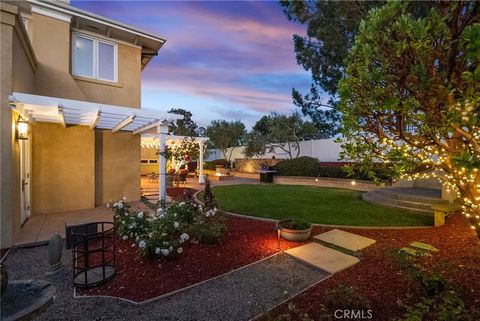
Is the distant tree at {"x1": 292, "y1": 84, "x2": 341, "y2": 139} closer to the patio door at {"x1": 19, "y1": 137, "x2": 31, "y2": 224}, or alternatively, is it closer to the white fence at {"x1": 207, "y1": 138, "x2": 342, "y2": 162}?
the white fence at {"x1": 207, "y1": 138, "x2": 342, "y2": 162}

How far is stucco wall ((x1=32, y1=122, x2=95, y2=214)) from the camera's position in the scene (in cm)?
860

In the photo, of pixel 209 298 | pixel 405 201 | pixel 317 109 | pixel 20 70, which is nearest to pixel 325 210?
pixel 405 201

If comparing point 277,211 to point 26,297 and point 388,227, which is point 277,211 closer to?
point 388,227

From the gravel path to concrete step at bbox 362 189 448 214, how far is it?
617 centimetres

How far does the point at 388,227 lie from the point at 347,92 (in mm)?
4696

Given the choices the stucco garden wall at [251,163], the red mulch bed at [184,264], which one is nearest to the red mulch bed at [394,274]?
the red mulch bed at [184,264]

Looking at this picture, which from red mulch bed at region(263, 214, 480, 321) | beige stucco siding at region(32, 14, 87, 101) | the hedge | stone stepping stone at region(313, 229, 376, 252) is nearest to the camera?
red mulch bed at region(263, 214, 480, 321)

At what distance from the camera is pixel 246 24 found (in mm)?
10609

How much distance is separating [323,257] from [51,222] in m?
7.77

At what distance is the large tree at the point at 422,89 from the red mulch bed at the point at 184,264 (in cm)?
291

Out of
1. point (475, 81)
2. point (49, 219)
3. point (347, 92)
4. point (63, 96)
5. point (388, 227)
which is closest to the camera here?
point (475, 81)

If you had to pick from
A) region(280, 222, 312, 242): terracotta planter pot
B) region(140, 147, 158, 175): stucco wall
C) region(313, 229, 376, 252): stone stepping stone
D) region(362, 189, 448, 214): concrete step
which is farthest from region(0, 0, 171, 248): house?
region(140, 147, 158, 175): stucco wall

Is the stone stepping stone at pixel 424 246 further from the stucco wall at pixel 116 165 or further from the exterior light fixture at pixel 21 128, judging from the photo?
the stucco wall at pixel 116 165

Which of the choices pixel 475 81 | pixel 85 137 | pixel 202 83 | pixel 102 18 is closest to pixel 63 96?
pixel 85 137
